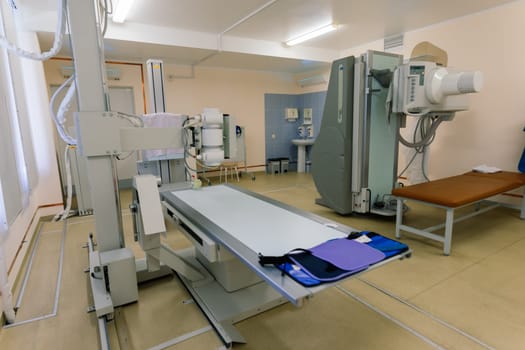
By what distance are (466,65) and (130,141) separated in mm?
5013

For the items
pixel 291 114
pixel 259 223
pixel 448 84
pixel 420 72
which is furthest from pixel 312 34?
pixel 259 223

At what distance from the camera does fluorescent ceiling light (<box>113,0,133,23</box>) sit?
3.80 metres

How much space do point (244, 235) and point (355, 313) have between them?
1124mm

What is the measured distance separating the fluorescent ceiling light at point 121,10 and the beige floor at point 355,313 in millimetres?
3114

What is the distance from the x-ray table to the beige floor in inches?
3.8

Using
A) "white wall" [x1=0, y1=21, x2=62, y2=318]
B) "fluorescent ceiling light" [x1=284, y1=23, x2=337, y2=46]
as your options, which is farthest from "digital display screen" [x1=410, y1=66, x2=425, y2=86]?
"white wall" [x1=0, y1=21, x2=62, y2=318]

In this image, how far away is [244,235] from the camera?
156cm

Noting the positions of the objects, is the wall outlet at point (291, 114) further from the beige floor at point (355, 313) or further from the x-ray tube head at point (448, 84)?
the beige floor at point (355, 313)

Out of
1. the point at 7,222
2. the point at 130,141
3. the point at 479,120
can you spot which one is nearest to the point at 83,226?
the point at 7,222

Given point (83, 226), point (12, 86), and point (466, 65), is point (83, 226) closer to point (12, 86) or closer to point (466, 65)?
point (12, 86)

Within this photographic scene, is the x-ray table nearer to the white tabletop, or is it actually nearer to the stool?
the white tabletop

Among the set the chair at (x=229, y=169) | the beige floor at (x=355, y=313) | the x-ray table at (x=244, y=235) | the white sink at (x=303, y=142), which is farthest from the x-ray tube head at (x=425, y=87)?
the chair at (x=229, y=169)

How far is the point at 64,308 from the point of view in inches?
87.8

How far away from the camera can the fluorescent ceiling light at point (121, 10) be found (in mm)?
3800
